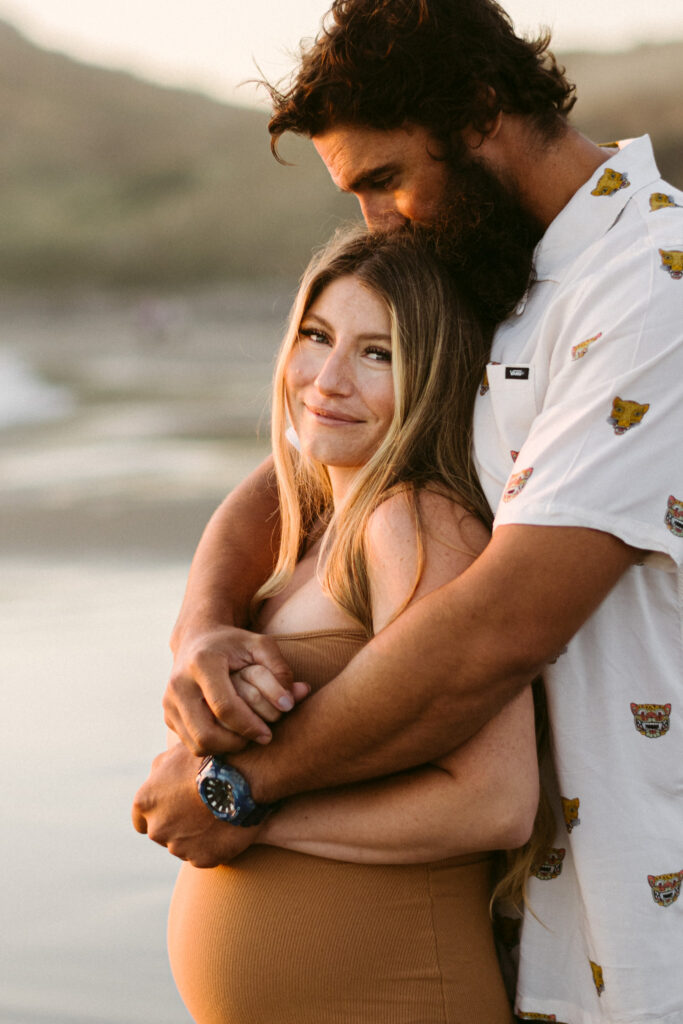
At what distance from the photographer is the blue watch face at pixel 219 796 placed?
114 centimetres

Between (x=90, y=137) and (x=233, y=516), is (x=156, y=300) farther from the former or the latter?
(x=233, y=516)

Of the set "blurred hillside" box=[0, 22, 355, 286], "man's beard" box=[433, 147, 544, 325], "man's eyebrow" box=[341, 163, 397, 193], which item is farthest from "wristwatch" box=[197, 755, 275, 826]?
"blurred hillside" box=[0, 22, 355, 286]

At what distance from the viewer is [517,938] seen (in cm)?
124

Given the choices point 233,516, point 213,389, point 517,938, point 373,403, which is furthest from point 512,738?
point 213,389

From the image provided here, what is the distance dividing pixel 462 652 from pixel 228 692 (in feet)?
0.87

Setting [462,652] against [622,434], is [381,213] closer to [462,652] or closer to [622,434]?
[622,434]

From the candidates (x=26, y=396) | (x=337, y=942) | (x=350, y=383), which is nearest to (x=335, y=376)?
(x=350, y=383)

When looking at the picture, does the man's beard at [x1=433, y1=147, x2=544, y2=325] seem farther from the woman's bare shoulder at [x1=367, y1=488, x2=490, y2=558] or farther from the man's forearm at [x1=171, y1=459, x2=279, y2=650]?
the man's forearm at [x1=171, y1=459, x2=279, y2=650]

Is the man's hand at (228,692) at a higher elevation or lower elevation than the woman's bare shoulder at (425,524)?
lower

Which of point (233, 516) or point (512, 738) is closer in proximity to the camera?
point (512, 738)

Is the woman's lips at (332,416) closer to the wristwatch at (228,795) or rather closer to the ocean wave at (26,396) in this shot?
the wristwatch at (228,795)

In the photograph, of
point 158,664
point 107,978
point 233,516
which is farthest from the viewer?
point 158,664

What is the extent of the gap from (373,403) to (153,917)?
1.46 meters

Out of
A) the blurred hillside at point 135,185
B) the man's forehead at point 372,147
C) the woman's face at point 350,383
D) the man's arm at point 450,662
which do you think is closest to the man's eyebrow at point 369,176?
the man's forehead at point 372,147
